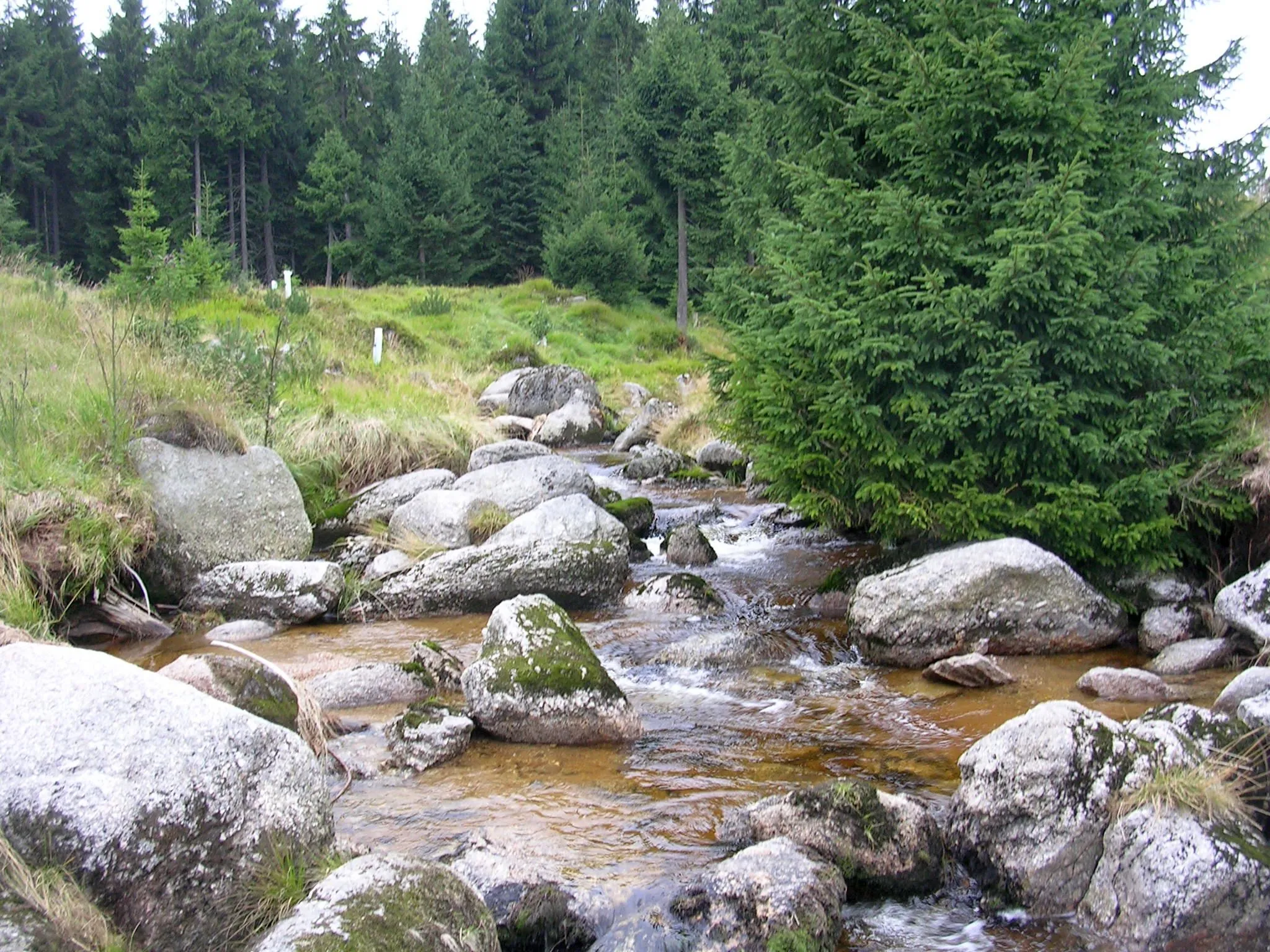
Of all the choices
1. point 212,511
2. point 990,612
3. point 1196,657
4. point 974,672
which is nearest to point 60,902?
point 974,672

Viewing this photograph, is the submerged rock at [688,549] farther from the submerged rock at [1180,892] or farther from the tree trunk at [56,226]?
the tree trunk at [56,226]

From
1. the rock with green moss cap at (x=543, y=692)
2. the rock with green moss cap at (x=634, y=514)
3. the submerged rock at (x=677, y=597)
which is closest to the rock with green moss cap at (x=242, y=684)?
the rock with green moss cap at (x=543, y=692)

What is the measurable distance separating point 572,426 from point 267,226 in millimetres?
35117

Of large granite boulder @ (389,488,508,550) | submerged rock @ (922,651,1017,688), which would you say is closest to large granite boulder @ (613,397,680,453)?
large granite boulder @ (389,488,508,550)

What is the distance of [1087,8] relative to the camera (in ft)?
25.4

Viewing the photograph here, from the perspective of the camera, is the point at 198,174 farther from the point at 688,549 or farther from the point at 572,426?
the point at 688,549

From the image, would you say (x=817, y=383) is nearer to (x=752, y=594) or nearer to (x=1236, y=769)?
(x=752, y=594)

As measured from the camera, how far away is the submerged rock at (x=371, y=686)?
621cm

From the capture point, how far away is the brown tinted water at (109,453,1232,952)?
168 inches

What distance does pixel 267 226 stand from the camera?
158 feet

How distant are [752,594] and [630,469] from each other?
19.6 feet

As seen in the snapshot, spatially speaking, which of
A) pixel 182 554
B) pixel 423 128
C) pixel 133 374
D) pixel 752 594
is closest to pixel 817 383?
pixel 752 594

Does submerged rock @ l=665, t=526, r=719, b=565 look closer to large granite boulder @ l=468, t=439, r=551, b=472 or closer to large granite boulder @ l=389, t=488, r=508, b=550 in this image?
large granite boulder @ l=389, t=488, r=508, b=550

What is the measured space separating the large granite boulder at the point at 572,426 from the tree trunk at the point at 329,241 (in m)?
25.8
